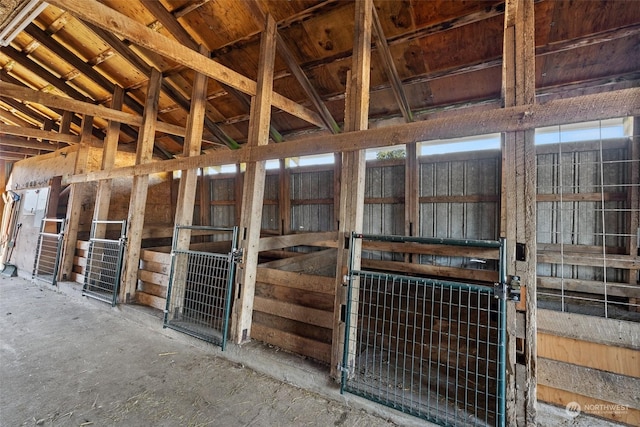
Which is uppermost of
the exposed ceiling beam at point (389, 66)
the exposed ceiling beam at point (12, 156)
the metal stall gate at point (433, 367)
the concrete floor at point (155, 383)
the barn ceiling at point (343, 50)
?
the barn ceiling at point (343, 50)

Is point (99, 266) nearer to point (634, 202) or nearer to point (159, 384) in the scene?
point (159, 384)

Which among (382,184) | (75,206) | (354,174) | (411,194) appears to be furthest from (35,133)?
(411,194)

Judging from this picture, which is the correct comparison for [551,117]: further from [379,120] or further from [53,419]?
[53,419]

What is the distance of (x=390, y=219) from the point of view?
4.37 m

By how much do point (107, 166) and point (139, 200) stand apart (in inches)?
46.4

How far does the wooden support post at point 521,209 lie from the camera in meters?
1.44

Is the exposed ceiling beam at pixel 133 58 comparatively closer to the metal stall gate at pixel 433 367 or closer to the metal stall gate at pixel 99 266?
the metal stall gate at pixel 99 266

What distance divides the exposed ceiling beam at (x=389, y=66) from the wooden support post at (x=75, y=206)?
5067mm

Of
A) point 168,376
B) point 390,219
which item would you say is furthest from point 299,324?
point 390,219

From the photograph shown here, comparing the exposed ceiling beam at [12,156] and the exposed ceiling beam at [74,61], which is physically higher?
the exposed ceiling beam at [74,61]

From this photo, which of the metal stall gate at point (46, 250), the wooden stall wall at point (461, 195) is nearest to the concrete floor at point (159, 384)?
the metal stall gate at point (46, 250)

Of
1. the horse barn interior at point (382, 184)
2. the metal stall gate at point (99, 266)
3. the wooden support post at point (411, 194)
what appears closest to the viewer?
the horse barn interior at point (382, 184)

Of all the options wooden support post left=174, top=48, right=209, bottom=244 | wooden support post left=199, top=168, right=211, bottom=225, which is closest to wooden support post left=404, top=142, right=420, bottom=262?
wooden support post left=174, top=48, right=209, bottom=244

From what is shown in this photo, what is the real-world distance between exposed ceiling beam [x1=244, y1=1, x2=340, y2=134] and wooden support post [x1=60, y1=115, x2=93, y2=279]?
401cm
